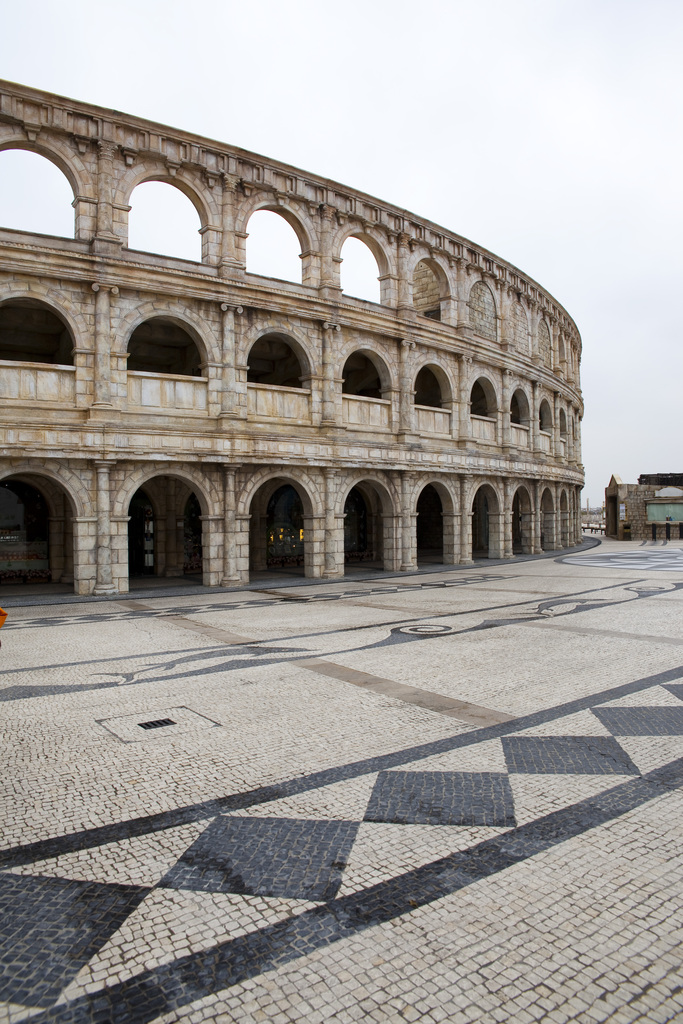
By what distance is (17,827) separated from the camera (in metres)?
4.14

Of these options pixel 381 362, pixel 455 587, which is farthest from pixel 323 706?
pixel 381 362

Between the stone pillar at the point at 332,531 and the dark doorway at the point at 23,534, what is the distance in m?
8.81

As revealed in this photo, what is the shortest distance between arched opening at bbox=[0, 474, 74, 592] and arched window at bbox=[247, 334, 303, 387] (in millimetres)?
8171

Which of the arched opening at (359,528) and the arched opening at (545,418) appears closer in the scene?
the arched opening at (359,528)

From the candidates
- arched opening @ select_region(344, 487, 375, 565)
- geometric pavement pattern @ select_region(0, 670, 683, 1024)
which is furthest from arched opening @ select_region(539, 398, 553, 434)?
geometric pavement pattern @ select_region(0, 670, 683, 1024)

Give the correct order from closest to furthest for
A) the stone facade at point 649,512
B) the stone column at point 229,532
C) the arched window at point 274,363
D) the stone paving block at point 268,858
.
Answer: the stone paving block at point 268,858 → the stone column at point 229,532 → the arched window at point 274,363 → the stone facade at point 649,512

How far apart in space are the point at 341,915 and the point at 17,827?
2.29 m

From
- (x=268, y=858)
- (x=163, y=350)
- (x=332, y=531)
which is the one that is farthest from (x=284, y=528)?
(x=268, y=858)

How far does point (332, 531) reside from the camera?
20.2 metres

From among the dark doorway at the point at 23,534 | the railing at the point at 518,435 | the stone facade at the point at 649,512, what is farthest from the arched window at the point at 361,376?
the stone facade at the point at 649,512

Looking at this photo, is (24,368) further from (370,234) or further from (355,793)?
(355,793)

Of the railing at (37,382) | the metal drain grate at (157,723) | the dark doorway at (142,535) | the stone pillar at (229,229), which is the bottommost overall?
the metal drain grate at (157,723)

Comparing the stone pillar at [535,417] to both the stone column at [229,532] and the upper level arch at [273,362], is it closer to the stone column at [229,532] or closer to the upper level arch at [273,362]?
the upper level arch at [273,362]

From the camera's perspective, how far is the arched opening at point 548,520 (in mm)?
32406
